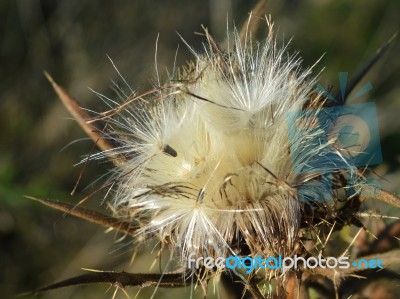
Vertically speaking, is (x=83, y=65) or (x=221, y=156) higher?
(x=83, y=65)

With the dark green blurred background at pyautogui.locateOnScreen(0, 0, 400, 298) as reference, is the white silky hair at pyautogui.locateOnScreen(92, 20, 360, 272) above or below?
below

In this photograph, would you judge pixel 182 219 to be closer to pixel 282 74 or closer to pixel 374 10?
pixel 282 74

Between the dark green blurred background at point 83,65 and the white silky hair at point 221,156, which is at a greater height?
the dark green blurred background at point 83,65

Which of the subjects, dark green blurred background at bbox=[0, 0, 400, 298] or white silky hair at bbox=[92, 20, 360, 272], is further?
dark green blurred background at bbox=[0, 0, 400, 298]

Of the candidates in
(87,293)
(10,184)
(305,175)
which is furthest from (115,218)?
(87,293)

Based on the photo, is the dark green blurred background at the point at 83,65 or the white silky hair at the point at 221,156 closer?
the white silky hair at the point at 221,156
